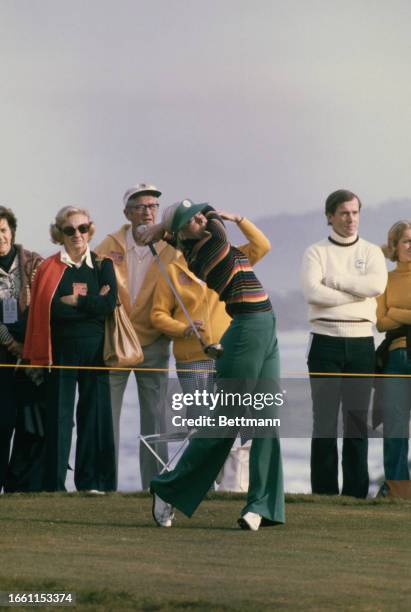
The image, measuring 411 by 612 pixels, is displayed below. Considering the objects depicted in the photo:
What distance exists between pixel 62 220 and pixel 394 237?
2750 mm

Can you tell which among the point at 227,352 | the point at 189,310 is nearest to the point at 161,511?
the point at 227,352

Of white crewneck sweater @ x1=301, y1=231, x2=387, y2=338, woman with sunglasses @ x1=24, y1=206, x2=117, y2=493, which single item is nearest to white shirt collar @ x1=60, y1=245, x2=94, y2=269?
woman with sunglasses @ x1=24, y1=206, x2=117, y2=493

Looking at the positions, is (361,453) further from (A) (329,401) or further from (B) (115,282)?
(B) (115,282)

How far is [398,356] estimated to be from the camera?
13.1 meters

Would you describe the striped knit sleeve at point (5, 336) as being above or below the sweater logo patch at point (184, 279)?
below

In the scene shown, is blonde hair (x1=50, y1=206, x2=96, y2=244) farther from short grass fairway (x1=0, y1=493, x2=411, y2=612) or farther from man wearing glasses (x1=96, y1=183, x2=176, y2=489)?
short grass fairway (x1=0, y1=493, x2=411, y2=612)

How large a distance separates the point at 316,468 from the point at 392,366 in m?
1.10

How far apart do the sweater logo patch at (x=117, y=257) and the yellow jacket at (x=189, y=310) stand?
1.47 ft

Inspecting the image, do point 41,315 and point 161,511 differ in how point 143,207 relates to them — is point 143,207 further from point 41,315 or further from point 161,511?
point 161,511

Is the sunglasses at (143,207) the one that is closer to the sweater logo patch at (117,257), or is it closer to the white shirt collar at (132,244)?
the white shirt collar at (132,244)

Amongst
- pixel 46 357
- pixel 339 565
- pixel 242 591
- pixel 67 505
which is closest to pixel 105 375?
pixel 46 357

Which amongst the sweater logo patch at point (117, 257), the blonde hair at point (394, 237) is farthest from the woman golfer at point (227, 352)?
the blonde hair at point (394, 237)

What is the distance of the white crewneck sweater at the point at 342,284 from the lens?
12539 millimetres

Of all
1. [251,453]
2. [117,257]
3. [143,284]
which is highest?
[117,257]
